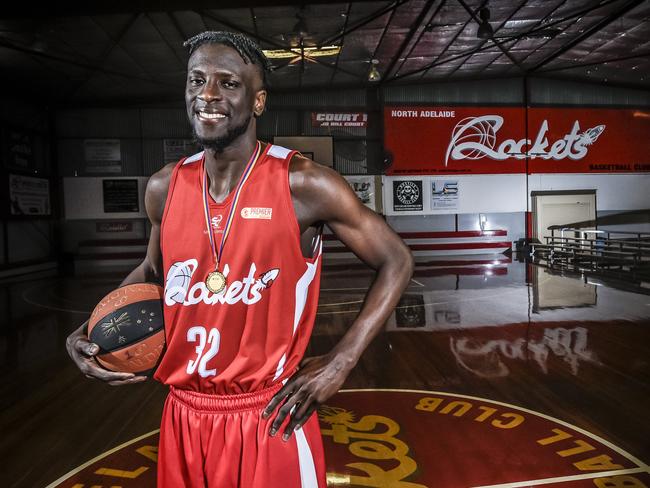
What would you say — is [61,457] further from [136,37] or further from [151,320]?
[136,37]

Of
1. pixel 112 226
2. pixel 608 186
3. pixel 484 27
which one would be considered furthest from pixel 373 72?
pixel 112 226

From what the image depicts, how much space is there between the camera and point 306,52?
10.4 m

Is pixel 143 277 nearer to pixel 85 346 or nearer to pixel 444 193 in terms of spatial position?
pixel 85 346

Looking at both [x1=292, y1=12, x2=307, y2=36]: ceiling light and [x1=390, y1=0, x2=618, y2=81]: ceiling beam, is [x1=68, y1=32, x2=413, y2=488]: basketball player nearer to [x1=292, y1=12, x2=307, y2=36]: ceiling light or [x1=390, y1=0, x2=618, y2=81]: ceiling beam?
[x1=292, y1=12, x2=307, y2=36]: ceiling light

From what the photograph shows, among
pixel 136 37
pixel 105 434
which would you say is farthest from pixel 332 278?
pixel 105 434

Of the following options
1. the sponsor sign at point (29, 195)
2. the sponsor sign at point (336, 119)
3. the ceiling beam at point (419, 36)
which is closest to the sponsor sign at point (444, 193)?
the sponsor sign at point (336, 119)

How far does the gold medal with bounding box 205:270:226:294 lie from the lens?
1202mm

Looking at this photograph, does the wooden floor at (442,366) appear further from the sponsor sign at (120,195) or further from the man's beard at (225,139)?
the sponsor sign at (120,195)

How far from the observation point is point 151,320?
4.46 feet

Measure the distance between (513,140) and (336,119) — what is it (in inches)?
200

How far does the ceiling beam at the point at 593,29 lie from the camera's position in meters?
9.16

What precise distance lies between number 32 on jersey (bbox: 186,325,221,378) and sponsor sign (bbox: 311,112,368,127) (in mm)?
12455

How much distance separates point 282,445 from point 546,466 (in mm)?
1674

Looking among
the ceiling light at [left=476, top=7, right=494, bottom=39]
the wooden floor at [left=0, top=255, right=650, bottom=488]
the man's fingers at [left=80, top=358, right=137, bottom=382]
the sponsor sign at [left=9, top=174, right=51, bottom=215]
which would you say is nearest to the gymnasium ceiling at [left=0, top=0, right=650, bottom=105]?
the ceiling light at [left=476, top=7, right=494, bottom=39]
